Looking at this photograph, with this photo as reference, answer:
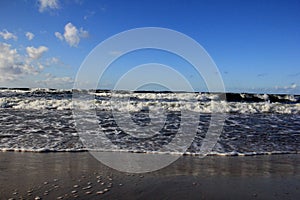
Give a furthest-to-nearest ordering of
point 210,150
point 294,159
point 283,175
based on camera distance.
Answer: point 210,150 → point 294,159 → point 283,175

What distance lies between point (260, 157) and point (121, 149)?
314 centimetres

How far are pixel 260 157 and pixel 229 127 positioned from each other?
3.96m

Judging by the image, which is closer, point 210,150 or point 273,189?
point 273,189

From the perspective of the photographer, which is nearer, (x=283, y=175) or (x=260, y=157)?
(x=283, y=175)

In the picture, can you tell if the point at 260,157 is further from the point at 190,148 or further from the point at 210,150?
the point at 190,148

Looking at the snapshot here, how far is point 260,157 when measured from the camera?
21.5 ft

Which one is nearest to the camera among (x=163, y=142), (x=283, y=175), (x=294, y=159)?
(x=283, y=175)

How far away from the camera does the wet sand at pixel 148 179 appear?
13.1ft

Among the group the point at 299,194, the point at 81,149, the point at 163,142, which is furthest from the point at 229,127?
the point at 299,194

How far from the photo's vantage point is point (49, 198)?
376cm

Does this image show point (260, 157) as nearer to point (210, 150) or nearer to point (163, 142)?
point (210, 150)

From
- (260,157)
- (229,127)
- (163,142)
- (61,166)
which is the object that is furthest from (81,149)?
(229,127)

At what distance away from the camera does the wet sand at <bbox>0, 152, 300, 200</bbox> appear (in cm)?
400

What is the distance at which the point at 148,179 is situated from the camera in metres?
4.68
